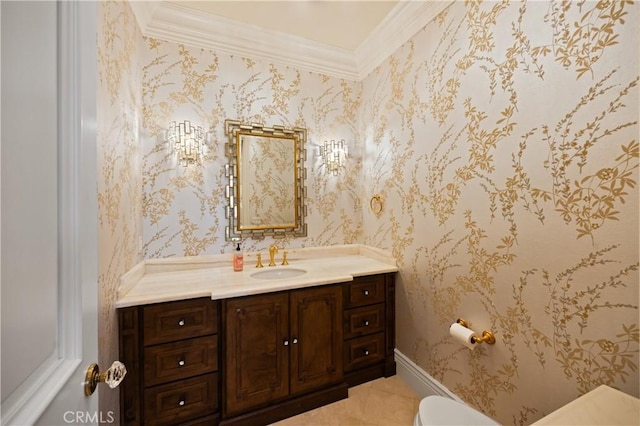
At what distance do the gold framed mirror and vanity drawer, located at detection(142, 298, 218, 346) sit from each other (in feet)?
2.23

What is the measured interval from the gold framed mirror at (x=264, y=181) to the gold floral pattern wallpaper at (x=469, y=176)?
0.08 m

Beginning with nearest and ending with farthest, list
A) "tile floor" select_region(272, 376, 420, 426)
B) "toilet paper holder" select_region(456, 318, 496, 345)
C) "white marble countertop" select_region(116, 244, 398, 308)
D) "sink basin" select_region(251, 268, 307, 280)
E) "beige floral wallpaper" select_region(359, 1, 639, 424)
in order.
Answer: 1. "beige floral wallpaper" select_region(359, 1, 639, 424)
2. "toilet paper holder" select_region(456, 318, 496, 345)
3. "white marble countertop" select_region(116, 244, 398, 308)
4. "tile floor" select_region(272, 376, 420, 426)
5. "sink basin" select_region(251, 268, 307, 280)

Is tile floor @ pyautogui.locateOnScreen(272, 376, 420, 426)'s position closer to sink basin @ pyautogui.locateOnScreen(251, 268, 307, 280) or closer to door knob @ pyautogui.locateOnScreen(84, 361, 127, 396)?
sink basin @ pyautogui.locateOnScreen(251, 268, 307, 280)

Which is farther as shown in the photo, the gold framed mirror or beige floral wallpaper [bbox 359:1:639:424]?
the gold framed mirror

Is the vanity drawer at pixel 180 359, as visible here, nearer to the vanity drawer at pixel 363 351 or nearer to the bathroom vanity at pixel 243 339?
the bathroom vanity at pixel 243 339

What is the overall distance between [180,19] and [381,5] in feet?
Result: 4.68

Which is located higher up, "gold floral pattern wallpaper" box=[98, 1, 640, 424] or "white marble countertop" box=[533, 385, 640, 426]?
"gold floral pattern wallpaper" box=[98, 1, 640, 424]

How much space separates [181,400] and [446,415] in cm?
137

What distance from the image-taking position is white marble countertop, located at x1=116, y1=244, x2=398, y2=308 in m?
1.46

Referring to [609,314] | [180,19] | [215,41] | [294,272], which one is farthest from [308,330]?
[180,19]

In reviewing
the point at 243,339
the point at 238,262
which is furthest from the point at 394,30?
the point at 243,339

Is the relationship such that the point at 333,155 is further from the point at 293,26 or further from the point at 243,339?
the point at 243,339

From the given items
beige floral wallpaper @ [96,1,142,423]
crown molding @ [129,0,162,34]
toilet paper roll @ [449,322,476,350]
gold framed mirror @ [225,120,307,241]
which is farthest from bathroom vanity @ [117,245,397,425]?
crown molding @ [129,0,162,34]

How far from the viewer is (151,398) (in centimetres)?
138
